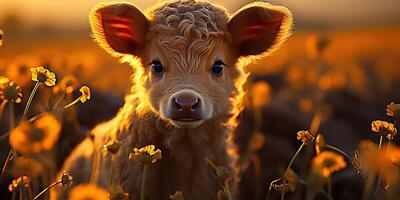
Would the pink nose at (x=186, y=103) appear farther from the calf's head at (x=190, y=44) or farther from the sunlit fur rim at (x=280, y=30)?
the sunlit fur rim at (x=280, y=30)

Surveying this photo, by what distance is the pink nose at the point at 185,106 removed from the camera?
4578 millimetres

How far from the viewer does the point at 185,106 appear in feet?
15.0

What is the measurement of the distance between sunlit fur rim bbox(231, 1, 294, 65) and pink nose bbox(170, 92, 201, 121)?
1289mm

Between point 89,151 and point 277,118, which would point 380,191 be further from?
point 277,118

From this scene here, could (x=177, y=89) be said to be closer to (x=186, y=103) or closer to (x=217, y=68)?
(x=186, y=103)

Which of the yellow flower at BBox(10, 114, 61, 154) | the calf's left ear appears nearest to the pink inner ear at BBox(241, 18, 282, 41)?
the calf's left ear

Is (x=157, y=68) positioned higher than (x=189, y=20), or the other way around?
(x=189, y=20)

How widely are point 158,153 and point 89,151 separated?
10.1 feet

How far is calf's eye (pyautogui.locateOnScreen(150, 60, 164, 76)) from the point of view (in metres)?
5.53

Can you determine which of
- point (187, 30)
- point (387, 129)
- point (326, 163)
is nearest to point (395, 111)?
point (387, 129)

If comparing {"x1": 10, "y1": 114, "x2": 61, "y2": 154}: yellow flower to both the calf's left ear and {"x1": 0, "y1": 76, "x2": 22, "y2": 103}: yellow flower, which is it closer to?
{"x1": 0, "y1": 76, "x2": 22, "y2": 103}: yellow flower

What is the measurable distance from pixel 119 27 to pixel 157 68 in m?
0.52

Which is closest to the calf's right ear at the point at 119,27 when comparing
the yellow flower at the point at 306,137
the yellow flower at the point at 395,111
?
the yellow flower at the point at 306,137

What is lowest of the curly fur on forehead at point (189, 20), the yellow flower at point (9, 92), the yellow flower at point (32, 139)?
the curly fur on forehead at point (189, 20)
